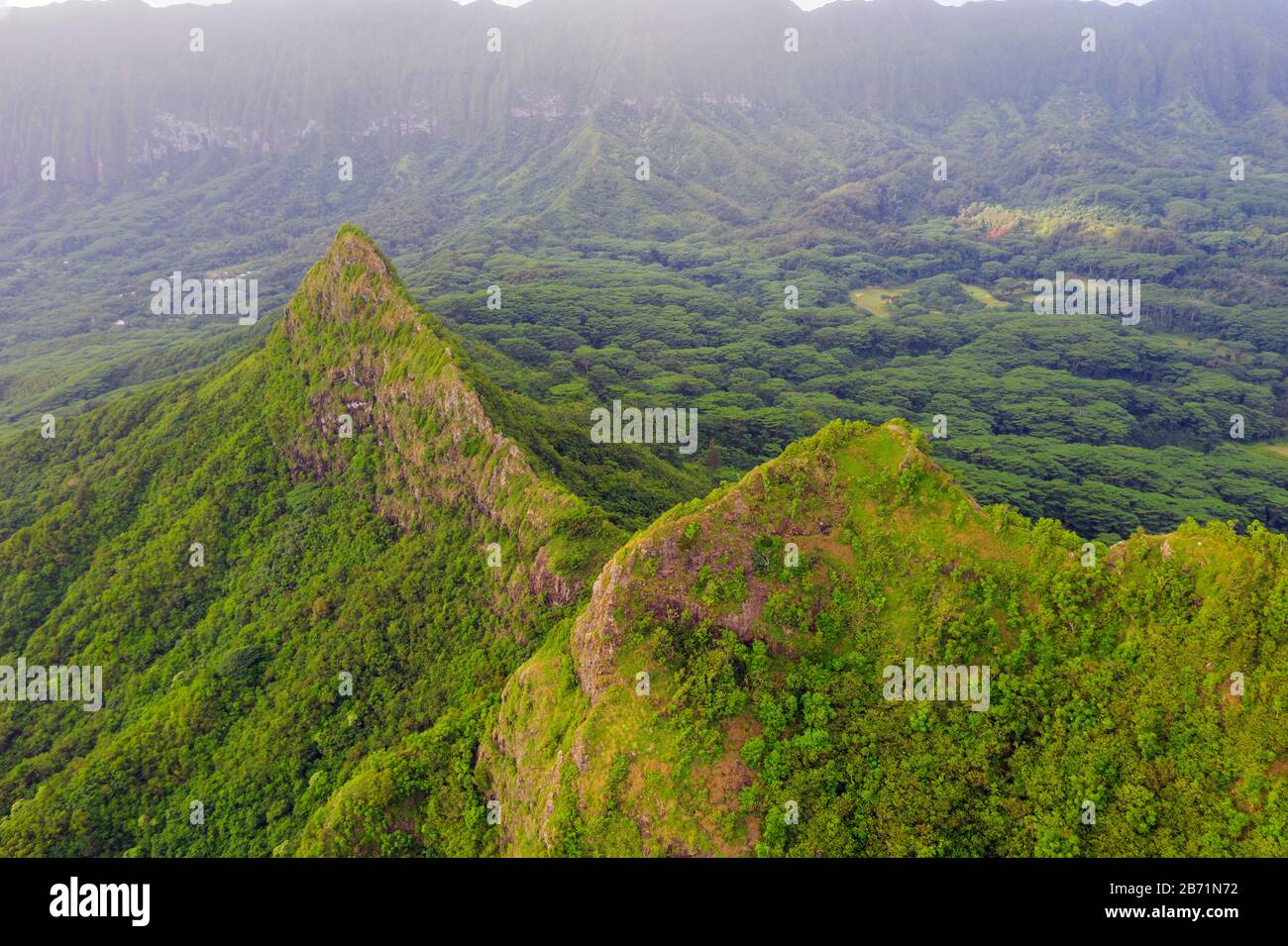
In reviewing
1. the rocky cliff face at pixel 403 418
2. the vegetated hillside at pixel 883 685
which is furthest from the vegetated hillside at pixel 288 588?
the vegetated hillside at pixel 883 685

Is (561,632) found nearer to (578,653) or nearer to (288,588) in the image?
(578,653)

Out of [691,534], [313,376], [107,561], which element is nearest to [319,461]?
[313,376]

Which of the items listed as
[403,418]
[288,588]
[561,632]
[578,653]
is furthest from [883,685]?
[288,588]

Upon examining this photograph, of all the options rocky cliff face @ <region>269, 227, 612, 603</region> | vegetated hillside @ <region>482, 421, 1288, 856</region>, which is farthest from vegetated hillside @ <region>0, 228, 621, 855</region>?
vegetated hillside @ <region>482, 421, 1288, 856</region>

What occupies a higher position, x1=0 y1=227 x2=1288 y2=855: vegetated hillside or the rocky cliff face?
the rocky cliff face

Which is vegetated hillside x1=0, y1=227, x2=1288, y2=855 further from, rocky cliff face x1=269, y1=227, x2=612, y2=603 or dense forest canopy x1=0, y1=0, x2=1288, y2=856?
rocky cliff face x1=269, y1=227, x2=612, y2=603

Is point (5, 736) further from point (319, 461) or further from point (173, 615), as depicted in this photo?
→ point (319, 461)
